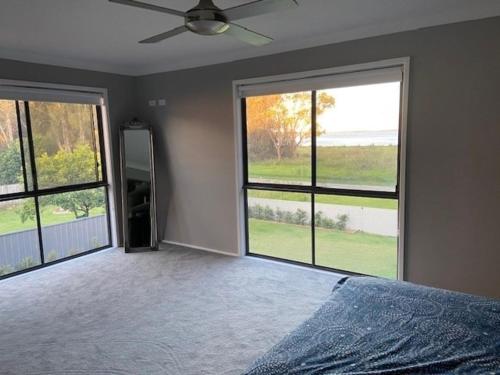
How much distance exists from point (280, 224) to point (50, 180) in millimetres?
2768

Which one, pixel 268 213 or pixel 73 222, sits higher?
pixel 268 213

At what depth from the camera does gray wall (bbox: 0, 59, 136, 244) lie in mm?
3713

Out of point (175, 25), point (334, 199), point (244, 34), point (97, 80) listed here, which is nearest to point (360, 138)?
point (334, 199)

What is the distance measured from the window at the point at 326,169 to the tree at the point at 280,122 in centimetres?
1

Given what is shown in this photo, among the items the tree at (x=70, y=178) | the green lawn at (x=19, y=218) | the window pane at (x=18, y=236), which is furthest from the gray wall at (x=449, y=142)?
the window pane at (x=18, y=236)

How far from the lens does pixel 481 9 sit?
8.79 ft

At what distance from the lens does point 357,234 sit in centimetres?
380

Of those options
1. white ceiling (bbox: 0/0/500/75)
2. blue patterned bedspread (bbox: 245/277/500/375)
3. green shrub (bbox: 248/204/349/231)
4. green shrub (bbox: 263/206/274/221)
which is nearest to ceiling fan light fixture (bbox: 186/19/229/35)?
white ceiling (bbox: 0/0/500/75)

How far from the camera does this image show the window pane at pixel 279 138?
3.83 meters

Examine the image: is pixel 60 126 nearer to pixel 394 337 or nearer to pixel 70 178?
pixel 70 178

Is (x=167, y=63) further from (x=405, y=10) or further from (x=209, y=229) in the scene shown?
(x=405, y=10)

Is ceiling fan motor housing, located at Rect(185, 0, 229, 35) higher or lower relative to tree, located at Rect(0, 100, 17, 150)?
higher

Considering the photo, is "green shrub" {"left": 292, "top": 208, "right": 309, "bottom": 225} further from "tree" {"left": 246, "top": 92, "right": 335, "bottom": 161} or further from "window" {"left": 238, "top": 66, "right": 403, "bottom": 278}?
"tree" {"left": 246, "top": 92, "right": 335, "bottom": 161}

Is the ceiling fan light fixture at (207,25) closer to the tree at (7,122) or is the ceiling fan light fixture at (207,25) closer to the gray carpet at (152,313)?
the gray carpet at (152,313)
